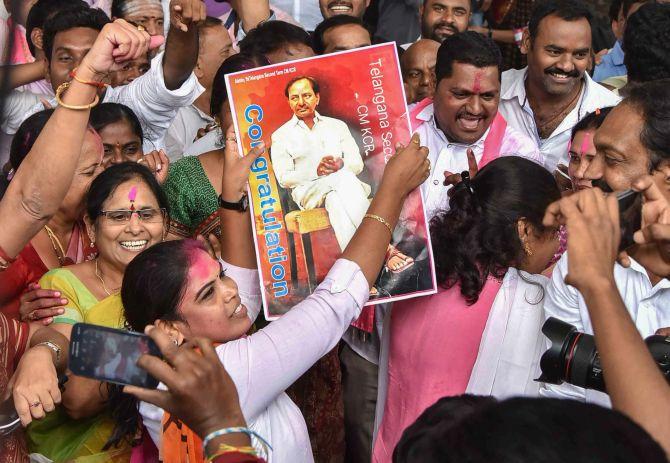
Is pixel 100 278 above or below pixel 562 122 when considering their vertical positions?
below

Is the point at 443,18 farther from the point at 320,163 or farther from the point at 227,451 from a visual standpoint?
the point at 227,451

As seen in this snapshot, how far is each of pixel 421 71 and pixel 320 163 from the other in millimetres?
2315

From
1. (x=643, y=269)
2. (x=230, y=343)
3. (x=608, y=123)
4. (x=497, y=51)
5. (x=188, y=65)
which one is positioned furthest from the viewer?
(x=497, y=51)

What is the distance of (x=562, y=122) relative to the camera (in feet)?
14.5

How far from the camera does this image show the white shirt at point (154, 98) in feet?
12.4

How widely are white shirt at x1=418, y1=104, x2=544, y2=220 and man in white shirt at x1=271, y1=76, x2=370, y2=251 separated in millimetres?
971

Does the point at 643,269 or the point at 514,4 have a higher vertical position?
the point at 514,4

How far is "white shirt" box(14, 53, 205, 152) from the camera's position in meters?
3.77

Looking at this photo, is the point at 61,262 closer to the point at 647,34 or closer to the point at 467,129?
the point at 467,129

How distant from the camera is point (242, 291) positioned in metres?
2.69

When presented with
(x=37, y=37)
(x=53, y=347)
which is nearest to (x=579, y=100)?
(x=37, y=37)

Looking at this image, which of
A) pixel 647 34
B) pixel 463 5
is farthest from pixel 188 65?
pixel 463 5

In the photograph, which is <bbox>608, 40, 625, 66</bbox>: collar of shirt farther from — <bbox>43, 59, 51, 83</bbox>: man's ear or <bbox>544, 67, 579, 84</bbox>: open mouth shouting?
<bbox>43, 59, 51, 83</bbox>: man's ear

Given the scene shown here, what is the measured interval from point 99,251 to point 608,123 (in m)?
1.67
